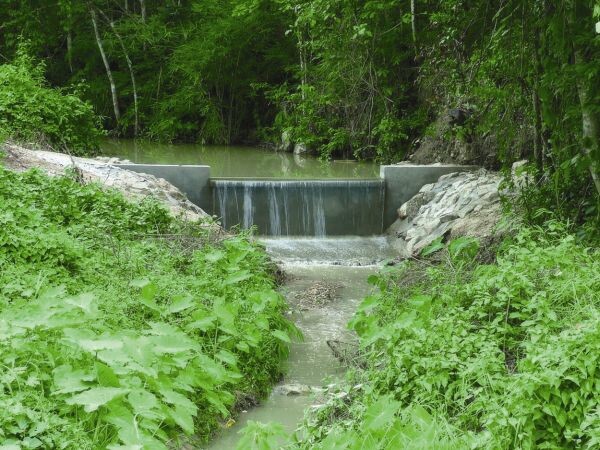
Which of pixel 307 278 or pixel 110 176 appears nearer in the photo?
pixel 307 278

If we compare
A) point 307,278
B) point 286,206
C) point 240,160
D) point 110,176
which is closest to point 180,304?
point 307,278

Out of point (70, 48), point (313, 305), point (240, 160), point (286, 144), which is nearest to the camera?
point (313, 305)

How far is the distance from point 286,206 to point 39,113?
4.00 m

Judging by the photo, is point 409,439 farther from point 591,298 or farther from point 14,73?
point 14,73

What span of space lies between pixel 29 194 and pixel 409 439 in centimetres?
462

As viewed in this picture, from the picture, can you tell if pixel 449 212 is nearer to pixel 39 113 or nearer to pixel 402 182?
pixel 402 182

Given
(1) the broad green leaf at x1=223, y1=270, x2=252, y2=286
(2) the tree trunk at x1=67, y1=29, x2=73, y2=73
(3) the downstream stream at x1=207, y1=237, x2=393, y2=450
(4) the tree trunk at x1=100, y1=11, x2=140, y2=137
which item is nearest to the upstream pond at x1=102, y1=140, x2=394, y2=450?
(3) the downstream stream at x1=207, y1=237, x2=393, y2=450

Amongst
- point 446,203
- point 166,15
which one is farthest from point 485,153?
point 166,15

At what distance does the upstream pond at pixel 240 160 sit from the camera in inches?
573

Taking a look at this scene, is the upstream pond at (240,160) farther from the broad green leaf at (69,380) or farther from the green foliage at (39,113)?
the broad green leaf at (69,380)

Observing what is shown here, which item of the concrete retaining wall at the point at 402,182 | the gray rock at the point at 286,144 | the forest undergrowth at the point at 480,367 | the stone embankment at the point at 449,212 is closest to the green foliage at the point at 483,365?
the forest undergrowth at the point at 480,367

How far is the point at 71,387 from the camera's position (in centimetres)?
363

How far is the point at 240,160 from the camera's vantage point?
17.2 m

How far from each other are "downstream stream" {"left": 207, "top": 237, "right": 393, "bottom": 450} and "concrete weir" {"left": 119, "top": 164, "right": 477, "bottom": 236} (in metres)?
0.27
